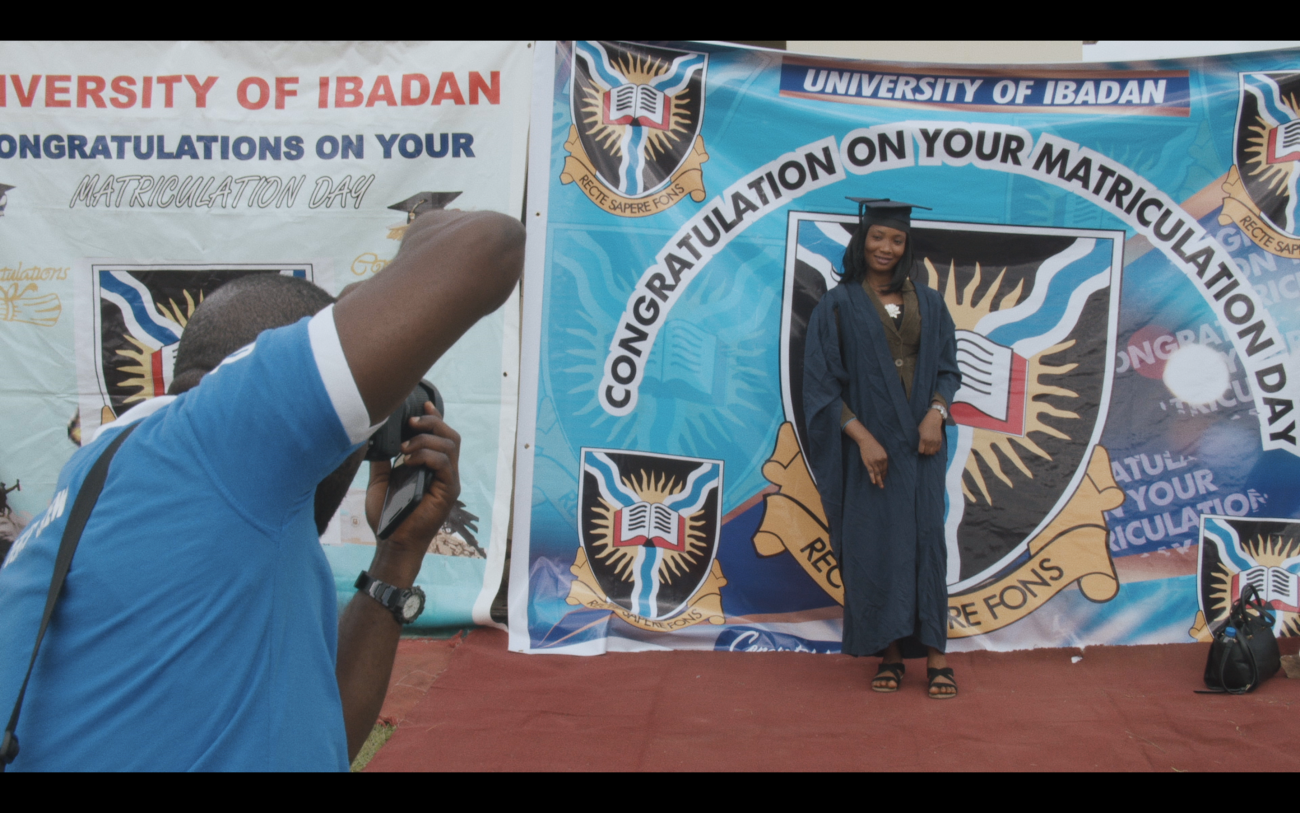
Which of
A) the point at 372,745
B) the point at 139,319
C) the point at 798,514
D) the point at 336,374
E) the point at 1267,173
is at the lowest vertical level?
the point at 372,745

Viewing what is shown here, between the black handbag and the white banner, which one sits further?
the white banner

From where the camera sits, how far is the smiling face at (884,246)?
385cm

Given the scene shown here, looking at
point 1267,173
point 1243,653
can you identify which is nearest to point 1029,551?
point 1243,653

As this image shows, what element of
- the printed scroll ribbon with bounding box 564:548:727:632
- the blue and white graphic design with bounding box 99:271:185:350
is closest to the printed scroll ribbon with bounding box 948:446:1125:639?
the printed scroll ribbon with bounding box 564:548:727:632

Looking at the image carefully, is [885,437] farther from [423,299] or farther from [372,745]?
[423,299]

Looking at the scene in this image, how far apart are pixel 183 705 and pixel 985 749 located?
2764mm

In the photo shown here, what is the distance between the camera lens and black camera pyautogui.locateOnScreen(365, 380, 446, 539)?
1.27 meters

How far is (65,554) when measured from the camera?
926mm

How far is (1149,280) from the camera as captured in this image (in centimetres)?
414

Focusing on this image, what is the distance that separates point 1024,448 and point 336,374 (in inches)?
148

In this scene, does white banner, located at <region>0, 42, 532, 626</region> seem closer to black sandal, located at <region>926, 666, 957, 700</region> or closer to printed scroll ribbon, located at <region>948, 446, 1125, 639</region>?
black sandal, located at <region>926, 666, 957, 700</region>

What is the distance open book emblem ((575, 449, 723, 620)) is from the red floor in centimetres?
28

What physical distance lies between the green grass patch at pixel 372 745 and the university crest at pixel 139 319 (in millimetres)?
1881

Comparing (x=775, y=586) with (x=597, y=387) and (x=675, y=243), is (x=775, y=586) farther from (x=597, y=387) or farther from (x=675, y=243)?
(x=675, y=243)
